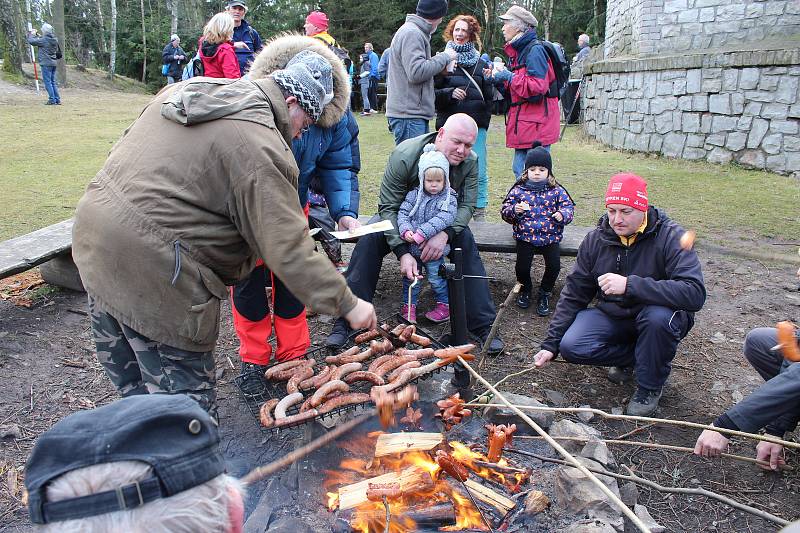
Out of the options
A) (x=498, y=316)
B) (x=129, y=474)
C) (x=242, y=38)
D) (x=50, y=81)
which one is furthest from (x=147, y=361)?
(x=50, y=81)

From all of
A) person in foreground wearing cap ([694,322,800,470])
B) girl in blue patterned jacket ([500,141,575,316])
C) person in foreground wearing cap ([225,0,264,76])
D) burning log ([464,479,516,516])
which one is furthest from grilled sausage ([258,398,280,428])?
person in foreground wearing cap ([225,0,264,76])

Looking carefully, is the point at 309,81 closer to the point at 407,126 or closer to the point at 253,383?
the point at 253,383

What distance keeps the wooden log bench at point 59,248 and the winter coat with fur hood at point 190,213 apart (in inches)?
105

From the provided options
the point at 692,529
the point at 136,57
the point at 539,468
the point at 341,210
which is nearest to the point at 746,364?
the point at 692,529

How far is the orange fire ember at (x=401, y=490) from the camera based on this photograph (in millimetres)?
2414

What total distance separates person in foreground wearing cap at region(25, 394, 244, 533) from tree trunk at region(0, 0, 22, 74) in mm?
24320

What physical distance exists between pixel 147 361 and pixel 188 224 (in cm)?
64

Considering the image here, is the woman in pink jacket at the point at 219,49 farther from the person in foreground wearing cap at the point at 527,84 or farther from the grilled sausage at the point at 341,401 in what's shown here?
the grilled sausage at the point at 341,401

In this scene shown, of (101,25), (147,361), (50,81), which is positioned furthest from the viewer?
(101,25)

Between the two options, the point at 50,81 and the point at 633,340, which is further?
the point at 50,81

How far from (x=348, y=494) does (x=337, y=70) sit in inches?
80.5

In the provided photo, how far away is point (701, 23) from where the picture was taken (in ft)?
36.6

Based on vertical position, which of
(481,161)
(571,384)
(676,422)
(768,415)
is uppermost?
(481,161)

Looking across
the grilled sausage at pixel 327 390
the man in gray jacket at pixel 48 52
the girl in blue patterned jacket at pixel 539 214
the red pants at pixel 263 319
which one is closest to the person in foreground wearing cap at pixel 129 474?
the grilled sausage at pixel 327 390
